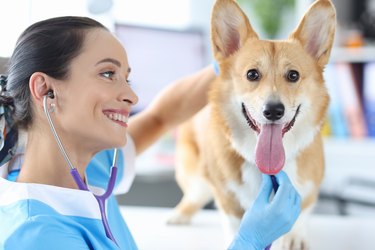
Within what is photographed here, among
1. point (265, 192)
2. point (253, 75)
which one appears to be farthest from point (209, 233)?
point (253, 75)

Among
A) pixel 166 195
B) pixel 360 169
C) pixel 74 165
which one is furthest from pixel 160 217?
pixel 360 169

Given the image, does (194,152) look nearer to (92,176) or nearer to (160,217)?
(160,217)

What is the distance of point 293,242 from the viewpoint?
3.71 feet

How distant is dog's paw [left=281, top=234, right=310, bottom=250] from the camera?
1127mm

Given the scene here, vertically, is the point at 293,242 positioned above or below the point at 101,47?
below

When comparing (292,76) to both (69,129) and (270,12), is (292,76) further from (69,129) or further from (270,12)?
(270,12)

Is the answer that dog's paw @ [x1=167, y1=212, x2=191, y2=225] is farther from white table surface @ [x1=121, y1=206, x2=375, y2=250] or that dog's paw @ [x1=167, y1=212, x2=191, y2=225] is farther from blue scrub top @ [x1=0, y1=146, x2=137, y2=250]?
blue scrub top @ [x1=0, y1=146, x2=137, y2=250]

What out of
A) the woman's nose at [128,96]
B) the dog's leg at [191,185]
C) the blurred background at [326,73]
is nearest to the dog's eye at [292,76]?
the woman's nose at [128,96]

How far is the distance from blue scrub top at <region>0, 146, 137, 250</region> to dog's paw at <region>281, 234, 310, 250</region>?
0.46 meters

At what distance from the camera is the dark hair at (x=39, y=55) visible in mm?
859

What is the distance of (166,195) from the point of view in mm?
2463

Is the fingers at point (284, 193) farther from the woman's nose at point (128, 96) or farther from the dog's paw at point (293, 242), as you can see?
the woman's nose at point (128, 96)

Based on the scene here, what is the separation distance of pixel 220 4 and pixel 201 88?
0.34 metres

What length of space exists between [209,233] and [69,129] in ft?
1.89
